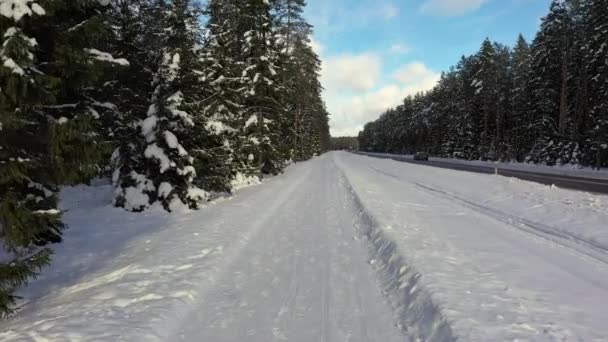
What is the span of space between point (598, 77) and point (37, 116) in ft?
139

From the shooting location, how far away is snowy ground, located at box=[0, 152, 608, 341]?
16.1ft

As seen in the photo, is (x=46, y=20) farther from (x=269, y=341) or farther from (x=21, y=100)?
(x=269, y=341)

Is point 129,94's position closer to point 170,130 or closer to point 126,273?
point 170,130

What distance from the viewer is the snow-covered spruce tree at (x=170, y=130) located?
13.4m

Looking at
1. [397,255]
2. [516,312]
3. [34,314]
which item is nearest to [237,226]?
[397,255]

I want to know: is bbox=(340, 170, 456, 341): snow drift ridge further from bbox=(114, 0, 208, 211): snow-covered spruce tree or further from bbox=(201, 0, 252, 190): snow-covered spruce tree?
bbox=(201, 0, 252, 190): snow-covered spruce tree

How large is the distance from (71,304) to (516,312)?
5.90m

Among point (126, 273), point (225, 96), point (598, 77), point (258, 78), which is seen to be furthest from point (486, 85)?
point (126, 273)

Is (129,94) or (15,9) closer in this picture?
(15,9)

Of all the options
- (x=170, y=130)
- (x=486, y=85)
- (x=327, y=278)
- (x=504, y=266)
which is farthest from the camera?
(x=486, y=85)

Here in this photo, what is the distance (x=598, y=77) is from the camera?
35781mm

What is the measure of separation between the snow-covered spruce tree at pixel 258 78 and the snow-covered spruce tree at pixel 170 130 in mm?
9466

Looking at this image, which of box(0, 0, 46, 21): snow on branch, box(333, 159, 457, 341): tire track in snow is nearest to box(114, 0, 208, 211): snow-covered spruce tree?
box(333, 159, 457, 341): tire track in snow

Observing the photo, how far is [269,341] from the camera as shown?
471 cm
